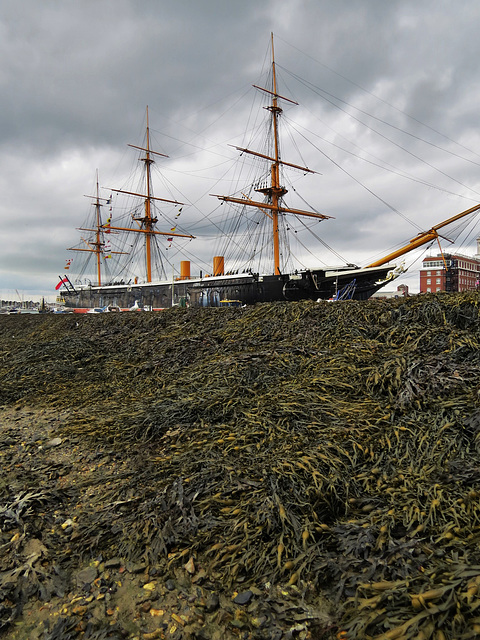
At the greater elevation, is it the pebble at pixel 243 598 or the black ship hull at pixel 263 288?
the black ship hull at pixel 263 288

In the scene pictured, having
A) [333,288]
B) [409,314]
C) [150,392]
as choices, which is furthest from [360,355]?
[333,288]

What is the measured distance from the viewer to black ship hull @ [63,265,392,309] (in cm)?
2264

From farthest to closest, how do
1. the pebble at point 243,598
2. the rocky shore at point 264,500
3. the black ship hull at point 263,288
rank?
1. the black ship hull at point 263,288
2. the pebble at point 243,598
3. the rocky shore at point 264,500

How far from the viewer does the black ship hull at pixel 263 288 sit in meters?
22.6

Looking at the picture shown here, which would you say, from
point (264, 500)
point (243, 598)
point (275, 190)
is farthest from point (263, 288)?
point (243, 598)

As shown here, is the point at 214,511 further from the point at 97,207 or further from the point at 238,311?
the point at 97,207

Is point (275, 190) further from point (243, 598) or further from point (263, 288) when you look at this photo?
point (243, 598)

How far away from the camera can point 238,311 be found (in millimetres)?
11219

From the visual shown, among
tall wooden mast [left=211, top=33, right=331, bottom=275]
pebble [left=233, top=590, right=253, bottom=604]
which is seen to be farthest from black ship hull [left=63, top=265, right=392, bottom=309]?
pebble [left=233, top=590, right=253, bottom=604]

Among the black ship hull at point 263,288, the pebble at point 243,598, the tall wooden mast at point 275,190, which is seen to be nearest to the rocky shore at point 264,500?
the pebble at point 243,598

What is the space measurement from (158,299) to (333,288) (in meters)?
19.7

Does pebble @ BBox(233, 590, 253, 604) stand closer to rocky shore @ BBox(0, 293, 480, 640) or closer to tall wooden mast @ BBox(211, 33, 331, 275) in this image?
rocky shore @ BBox(0, 293, 480, 640)

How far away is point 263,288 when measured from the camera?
26.2m

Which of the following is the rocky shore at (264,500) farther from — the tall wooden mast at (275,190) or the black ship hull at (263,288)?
the tall wooden mast at (275,190)
